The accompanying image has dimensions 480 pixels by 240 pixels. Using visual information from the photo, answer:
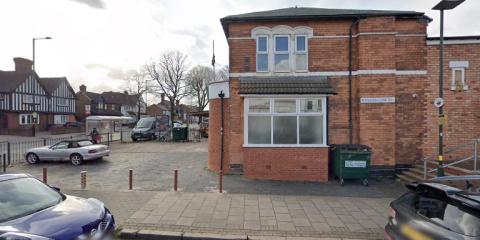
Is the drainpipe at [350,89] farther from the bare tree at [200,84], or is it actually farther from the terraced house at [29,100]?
the bare tree at [200,84]

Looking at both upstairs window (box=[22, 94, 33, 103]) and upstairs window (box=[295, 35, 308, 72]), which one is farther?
upstairs window (box=[22, 94, 33, 103])

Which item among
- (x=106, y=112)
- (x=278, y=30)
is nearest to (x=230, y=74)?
(x=278, y=30)

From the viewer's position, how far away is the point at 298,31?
34.0 feet

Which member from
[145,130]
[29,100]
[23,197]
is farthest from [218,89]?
[29,100]

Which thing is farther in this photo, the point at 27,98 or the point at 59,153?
the point at 27,98

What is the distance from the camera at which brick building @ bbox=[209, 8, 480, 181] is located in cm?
965

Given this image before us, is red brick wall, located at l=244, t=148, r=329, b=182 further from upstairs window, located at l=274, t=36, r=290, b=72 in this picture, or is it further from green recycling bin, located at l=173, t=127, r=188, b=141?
green recycling bin, located at l=173, t=127, r=188, b=141

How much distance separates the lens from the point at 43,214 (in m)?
3.76

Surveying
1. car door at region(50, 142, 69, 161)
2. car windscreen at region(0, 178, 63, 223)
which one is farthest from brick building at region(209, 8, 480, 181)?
car door at region(50, 142, 69, 161)

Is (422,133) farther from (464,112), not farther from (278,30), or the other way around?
(278,30)

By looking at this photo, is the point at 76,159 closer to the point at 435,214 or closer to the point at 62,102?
the point at 435,214

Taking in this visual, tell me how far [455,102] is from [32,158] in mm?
18292

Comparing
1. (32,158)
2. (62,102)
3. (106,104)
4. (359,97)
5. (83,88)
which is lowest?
(32,158)

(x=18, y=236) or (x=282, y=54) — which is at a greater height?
(x=282, y=54)
